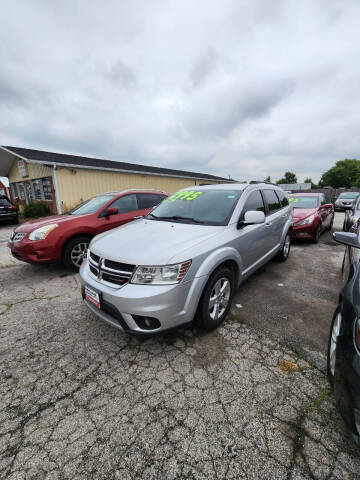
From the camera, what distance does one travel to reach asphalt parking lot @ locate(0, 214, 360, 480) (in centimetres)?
133

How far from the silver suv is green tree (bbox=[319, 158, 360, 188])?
80.9 metres

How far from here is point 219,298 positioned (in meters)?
2.51

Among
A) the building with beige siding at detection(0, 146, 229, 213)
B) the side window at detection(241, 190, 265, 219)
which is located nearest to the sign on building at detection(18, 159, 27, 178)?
the building with beige siding at detection(0, 146, 229, 213)

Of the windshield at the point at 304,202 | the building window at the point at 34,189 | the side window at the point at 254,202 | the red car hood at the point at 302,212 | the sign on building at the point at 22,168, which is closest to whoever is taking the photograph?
the side window at the point at 254,202

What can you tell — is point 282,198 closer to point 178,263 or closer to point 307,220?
Answer: point 307,220

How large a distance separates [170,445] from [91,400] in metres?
0.72

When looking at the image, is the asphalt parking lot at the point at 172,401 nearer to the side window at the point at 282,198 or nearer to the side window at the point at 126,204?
the side window at the point at 282,198

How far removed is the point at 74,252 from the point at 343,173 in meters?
85.7

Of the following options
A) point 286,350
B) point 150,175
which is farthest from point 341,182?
point 286,350

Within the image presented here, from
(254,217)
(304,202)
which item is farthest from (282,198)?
(304,202)

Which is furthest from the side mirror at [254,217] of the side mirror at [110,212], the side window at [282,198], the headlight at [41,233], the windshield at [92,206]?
the headlight at [41,233]

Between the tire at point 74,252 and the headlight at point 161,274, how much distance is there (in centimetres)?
276

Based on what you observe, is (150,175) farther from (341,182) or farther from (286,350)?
(341,182)

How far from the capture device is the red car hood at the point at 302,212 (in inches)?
245
